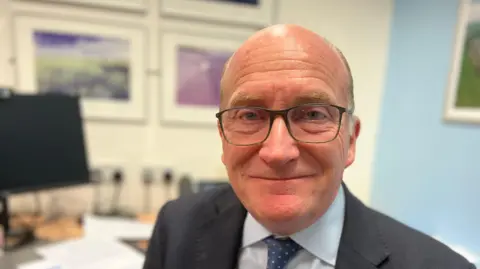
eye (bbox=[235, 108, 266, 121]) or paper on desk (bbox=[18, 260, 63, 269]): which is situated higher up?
eye (bbox=[235, 108, 266, 121])

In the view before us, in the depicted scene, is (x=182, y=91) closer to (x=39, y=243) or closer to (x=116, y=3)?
(x=116, y=3)

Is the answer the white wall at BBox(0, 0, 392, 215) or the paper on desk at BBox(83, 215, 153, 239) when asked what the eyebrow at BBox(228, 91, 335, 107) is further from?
the white wall at BBox(0, 0, 392, 215)

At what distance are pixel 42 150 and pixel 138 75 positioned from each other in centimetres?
62

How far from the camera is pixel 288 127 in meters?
0.71

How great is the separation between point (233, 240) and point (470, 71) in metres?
1.58

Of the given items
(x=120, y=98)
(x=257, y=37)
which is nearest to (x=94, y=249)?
(x=120, y=98)

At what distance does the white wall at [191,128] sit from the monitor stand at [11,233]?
0.30 m

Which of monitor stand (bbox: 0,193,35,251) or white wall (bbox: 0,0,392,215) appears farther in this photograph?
white wall (bbox: 0,0,392,215)

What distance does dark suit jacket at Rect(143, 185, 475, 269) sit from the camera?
83 centimetres

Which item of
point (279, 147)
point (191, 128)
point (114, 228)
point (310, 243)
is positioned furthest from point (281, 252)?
point (191, 128)

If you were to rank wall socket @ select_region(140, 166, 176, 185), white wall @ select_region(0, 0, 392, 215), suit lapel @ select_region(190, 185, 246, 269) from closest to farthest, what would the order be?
suit lapel @ select_region(190, 185, 246, 269)
white wall @ select_region(0, 0, 392, 215)
wall socket @ select_region(140, 166, 176, 185)

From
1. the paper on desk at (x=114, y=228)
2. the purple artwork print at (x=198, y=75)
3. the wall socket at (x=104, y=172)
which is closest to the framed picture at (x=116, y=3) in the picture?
the purple artwork print at (x=198, y=75)

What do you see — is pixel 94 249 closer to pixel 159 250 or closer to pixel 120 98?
pixel 159 250

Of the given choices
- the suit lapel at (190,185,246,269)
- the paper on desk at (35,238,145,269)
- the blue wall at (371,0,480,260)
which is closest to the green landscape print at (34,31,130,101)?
the paper on desk at (35,238,145,269)
